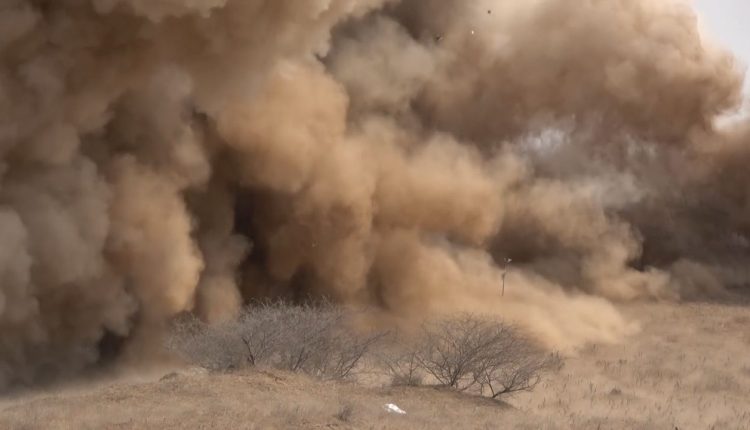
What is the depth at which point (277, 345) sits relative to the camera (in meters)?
13.7

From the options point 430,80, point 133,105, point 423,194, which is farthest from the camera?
point 430,80

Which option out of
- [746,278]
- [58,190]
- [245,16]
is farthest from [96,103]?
[746,278]

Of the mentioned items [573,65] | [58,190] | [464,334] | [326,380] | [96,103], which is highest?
[573,65]

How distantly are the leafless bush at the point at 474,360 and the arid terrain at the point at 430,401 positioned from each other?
55 centimetres

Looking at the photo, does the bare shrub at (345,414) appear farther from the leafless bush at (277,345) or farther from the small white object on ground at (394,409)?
the leafless bush at (277,345)

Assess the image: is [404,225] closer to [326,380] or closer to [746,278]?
[326,380]

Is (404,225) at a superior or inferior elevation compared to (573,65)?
inferior

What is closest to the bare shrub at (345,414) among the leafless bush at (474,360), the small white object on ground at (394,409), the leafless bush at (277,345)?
the small white object on ground at (394,409)

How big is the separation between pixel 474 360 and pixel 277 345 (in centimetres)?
315

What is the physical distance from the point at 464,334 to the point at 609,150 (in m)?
18.8

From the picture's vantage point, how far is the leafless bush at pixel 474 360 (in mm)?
14211

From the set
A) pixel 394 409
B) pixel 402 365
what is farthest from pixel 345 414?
pixel 402 365

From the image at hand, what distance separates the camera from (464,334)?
15.0m

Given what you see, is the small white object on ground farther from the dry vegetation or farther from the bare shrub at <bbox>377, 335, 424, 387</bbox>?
the bare shrub at <bbox>377, 335, 424, 387</bbox>
